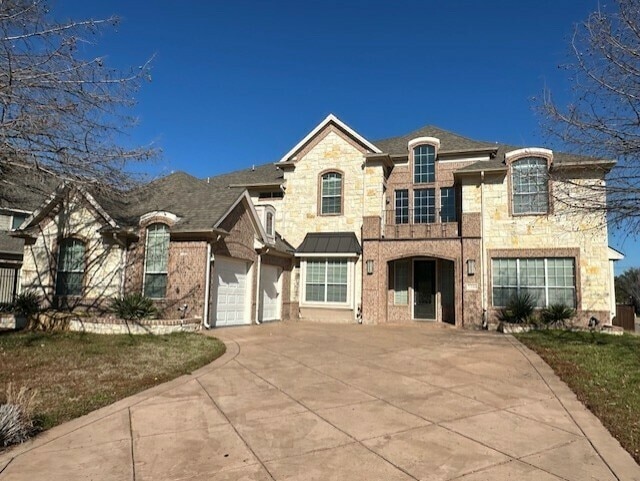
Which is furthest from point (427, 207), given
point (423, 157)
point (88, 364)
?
point (88, 364)

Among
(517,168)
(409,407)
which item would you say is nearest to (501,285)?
(517,168)

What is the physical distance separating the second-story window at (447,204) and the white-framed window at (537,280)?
3163 millimetres

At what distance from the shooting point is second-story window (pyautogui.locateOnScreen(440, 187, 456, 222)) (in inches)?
821

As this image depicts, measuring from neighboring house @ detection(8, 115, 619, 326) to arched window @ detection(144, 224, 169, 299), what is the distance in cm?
4

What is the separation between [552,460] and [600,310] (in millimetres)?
15071

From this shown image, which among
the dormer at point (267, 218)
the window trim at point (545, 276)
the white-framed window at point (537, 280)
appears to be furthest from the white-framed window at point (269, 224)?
the white-framed window at point (537, 280)

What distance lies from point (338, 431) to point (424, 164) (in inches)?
702

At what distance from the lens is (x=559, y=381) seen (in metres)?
8.35

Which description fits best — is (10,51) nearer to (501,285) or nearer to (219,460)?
(219,460)

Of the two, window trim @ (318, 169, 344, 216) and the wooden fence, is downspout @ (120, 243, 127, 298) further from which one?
the wooden fence

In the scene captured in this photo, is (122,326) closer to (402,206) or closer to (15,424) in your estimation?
(15,424)

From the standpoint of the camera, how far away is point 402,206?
22.0 metres

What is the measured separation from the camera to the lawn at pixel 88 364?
21.6 feet

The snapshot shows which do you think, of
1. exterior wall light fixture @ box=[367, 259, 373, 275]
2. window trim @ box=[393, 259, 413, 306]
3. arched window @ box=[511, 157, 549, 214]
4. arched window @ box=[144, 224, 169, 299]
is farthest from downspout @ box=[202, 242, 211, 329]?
arched window @ box=[511, 157, 549, 214]
